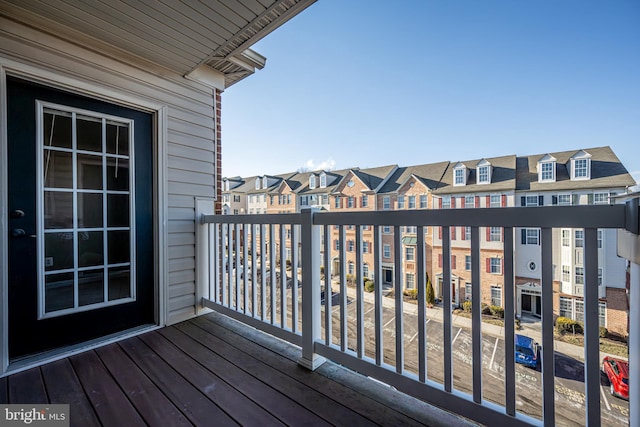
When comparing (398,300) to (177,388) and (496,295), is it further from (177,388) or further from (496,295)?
(177,388)

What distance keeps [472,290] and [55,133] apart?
2758 millimetres

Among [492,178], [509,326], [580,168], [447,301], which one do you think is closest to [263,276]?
[447,301]

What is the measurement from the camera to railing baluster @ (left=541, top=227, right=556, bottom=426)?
923 mm

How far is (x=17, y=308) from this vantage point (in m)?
1.66

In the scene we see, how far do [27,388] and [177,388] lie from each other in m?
0.84

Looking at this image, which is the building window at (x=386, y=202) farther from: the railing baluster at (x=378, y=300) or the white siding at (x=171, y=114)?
the railing baluster at (x=378, y=300)

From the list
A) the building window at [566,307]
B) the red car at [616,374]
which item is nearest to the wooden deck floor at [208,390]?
the building window at [566,307]

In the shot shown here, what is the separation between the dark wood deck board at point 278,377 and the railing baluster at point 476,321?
496 millimetres

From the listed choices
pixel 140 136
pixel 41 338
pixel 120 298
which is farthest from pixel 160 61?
pixel 41 338

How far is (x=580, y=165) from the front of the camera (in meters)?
3.12

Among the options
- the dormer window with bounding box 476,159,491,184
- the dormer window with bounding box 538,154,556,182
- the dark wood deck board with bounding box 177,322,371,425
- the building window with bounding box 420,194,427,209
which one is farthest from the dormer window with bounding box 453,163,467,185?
the dark wood deck board with bounding box 177,322,371,425

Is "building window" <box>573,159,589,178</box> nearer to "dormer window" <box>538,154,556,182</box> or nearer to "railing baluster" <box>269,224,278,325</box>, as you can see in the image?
"dormer window" <box>538,154,556,182</box>

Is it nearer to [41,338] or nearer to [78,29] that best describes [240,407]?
[41,338]

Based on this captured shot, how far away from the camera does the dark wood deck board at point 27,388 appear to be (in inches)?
53.2
